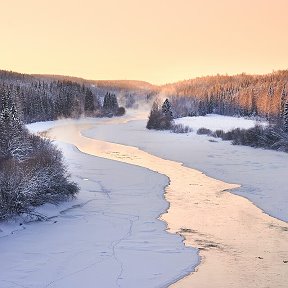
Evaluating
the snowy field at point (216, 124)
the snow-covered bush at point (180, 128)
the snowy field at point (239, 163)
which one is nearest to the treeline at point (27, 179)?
the snowy field at point (239, 163)

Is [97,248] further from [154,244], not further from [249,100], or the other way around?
[249,100]

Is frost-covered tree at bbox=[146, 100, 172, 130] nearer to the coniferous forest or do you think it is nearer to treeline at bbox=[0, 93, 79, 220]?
the coniferous forest

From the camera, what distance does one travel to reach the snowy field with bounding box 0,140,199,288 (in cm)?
1118

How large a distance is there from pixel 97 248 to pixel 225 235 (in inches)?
178

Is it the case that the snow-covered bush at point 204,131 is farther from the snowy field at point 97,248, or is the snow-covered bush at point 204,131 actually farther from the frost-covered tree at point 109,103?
the frost-covered tree at point 109,103

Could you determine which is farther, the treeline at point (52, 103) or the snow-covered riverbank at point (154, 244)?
the treeline at point (52, 103)

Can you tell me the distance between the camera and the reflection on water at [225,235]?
1148 cm

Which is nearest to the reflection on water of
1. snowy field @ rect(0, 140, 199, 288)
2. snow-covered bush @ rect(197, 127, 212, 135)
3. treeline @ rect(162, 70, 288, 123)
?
snowy field @ rect(0, 140, 199, 288)

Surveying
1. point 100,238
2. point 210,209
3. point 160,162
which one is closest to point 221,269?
point 100,238

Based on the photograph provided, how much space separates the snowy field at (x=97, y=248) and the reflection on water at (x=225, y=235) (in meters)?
0.58

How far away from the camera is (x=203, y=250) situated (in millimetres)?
13578

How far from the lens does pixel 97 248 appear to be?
43.9 feet

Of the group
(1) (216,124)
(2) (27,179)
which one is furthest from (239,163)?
(1) (216,124)

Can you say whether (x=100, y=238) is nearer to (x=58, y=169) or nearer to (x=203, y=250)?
(x=203, y=250)
